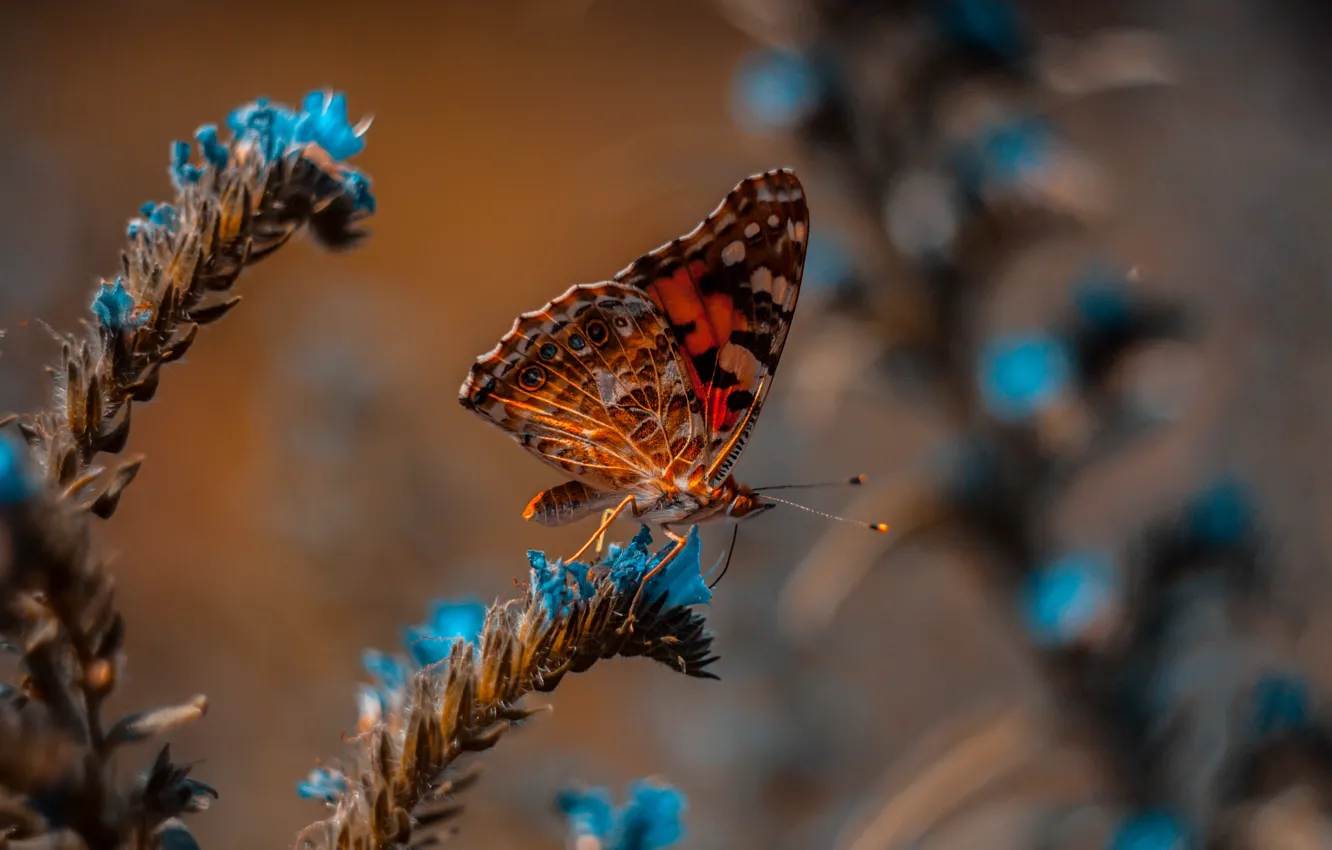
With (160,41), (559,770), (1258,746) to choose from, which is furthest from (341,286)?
(160,41)

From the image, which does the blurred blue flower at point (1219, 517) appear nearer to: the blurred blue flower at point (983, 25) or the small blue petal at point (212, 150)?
the blurred blue flower at point (983, 25)

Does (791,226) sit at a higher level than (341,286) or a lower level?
lower

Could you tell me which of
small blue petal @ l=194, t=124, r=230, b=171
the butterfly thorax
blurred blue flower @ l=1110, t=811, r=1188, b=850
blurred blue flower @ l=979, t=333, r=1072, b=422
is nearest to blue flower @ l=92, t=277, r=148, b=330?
small blue petal @ l=194, t=124, r=230, b=171

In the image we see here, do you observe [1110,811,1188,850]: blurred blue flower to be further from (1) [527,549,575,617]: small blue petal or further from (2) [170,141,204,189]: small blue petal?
(2) [170,141,204,189]: small blue petal

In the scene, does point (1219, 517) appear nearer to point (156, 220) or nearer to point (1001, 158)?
point (1001, 158)

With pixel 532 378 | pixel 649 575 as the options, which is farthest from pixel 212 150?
pixel 649 575

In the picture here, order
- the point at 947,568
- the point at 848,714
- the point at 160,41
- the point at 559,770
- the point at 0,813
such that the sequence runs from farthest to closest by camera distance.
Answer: the point at 160,41, the point at 947,568, the point at 848,714, the point at 559,770, the point at 0,813

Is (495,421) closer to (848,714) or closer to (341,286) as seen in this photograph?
(848,714)
